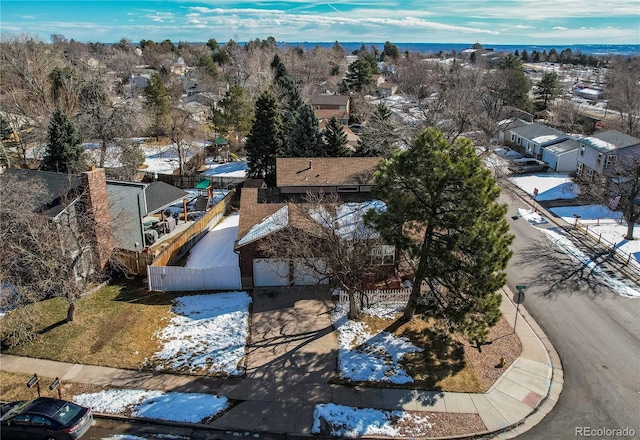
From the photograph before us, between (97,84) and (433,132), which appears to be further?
(97,84)

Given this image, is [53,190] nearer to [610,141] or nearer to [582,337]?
[582,337]

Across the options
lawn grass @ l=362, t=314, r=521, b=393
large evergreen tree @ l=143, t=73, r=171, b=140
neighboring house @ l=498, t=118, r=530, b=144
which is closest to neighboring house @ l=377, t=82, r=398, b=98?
neighboring house @ l=498, t=118, r=530, b=144

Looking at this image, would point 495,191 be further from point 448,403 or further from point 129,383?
point 129,383

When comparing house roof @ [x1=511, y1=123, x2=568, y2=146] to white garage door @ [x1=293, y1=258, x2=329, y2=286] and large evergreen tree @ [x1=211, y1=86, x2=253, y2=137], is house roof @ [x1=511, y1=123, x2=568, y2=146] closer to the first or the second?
large evergreen tree @ [x1=211, y1=86, x2=253, y2=137]

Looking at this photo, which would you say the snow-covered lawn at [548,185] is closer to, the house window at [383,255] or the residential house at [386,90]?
the house window at [383,255]

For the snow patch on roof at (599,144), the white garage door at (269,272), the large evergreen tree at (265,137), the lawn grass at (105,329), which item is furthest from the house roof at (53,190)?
the snow patch on roof at (599,144)

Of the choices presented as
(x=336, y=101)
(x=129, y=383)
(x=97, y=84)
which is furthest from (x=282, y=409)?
(x=336, y=101)
